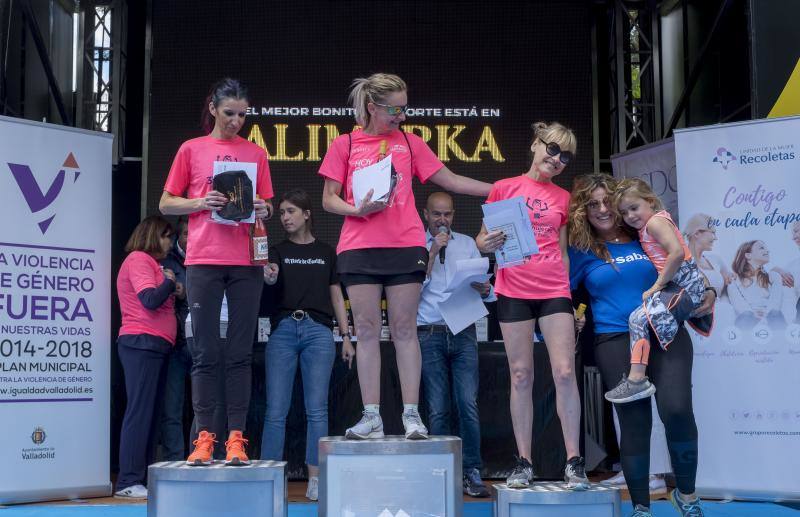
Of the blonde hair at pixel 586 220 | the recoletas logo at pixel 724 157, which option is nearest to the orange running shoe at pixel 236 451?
the blonde hair at pixel 586 220

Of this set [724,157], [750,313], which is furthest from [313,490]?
[724,157]

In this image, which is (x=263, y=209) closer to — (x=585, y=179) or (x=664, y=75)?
(x=585, y=179)

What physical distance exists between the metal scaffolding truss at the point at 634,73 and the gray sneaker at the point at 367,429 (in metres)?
4.18

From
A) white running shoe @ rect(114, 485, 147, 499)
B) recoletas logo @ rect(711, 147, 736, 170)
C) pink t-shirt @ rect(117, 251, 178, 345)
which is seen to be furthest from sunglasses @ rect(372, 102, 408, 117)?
white running shoe @ rect(114, 485, 147, 499)

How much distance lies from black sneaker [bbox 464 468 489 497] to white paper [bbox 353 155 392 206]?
2.04 m

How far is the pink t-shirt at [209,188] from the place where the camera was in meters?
3.76

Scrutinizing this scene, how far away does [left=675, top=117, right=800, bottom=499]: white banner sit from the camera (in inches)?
187

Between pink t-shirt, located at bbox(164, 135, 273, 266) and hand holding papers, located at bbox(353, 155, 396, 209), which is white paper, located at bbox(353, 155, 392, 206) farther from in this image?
pink t-shirt, located at bbox(164, 135, 273, 266)

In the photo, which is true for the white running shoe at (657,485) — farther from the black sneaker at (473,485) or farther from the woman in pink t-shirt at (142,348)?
the woman in pink t-shirt at (142,348)

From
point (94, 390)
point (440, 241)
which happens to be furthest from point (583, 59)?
point (94, 390)

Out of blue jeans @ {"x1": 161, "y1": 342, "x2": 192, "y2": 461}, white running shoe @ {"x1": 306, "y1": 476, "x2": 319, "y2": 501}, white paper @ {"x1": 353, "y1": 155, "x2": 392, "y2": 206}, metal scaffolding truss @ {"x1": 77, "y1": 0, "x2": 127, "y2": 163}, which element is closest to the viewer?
white paper @ {"x1": 353, "y1": 155, "x2": 392, "y2": 206}

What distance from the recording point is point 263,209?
378 cm

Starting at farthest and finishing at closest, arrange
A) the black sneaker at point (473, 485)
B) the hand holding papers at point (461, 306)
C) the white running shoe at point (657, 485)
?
1. the white running shoe at point (657, 485)
2. the black sneaker at point (473, 485)
3. the hand holding papers at point (461, 306)

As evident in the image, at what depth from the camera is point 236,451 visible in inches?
141
